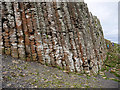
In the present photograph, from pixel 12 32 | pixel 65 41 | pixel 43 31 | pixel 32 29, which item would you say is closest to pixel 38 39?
pixel 43 31

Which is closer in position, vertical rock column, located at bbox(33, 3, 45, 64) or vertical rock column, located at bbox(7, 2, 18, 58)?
vertical rock column, located at bbox(7, 2, 18, 58)

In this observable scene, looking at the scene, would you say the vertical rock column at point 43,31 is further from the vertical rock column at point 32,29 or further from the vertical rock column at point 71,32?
the vertical rock column at point 71,32

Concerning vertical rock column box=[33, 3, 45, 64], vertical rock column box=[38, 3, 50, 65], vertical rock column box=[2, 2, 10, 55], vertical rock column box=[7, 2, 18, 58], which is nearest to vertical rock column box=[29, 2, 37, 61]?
vertical rock column box=[33, 3, 45, 64]

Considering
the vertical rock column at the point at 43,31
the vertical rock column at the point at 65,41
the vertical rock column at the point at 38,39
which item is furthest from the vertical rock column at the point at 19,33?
the vertical rock column at the point at 65,41

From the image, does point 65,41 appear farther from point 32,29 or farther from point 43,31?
point 32,29

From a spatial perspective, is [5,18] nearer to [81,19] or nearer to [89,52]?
[81,19]

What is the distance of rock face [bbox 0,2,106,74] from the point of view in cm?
941

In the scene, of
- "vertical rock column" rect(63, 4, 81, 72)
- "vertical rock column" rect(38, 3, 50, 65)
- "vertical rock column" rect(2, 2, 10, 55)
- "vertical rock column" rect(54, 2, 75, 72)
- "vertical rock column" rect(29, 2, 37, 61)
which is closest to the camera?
"vertical rock column" rect(2, 2, 10, 55)

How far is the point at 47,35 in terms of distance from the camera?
34.8 ft

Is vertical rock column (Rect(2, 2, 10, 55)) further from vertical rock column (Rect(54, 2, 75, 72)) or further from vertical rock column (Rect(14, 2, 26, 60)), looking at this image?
vertical rock column (Rect(54, 2, 75, 72))

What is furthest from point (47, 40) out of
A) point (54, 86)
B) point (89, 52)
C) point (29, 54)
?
point (89, 52)

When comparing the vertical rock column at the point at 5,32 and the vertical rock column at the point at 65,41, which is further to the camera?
the vertical rock column at the point at 65,41

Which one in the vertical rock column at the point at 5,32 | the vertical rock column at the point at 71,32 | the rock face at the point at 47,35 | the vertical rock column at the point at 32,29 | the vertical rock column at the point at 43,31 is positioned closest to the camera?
the vertical rock column at the point at 5,32

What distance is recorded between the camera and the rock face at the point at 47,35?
941 centimetres
